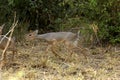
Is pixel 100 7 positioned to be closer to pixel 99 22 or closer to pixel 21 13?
pixel 99 22

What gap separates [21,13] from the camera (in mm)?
11602

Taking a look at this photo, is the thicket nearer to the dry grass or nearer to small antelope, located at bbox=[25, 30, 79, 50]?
the dry grass

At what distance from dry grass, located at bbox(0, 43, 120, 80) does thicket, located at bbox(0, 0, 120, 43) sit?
20.1 inches

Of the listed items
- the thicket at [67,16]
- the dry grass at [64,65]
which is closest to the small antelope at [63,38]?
the dry grass at [64,65]

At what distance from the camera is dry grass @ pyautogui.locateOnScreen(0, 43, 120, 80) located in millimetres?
6309

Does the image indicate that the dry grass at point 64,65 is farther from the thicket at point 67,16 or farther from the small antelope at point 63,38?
the thicket at point 67,16

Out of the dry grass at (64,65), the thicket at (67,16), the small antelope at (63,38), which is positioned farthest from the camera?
the thicket at (67,16)

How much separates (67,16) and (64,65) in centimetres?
368

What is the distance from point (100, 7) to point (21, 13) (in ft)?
10.1

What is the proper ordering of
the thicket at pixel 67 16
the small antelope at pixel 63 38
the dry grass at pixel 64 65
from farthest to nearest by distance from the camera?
the thicket at pixel 67 16 → the small antelope at pixel 63 38 → the dry grass at pixel 64 65

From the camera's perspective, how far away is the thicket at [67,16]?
9.24m

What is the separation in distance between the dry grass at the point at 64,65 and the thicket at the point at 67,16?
1.68ft

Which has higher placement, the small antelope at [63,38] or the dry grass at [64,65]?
the small antelope at [63,38]

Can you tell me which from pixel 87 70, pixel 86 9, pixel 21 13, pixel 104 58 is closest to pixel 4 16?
pixel 21 13
